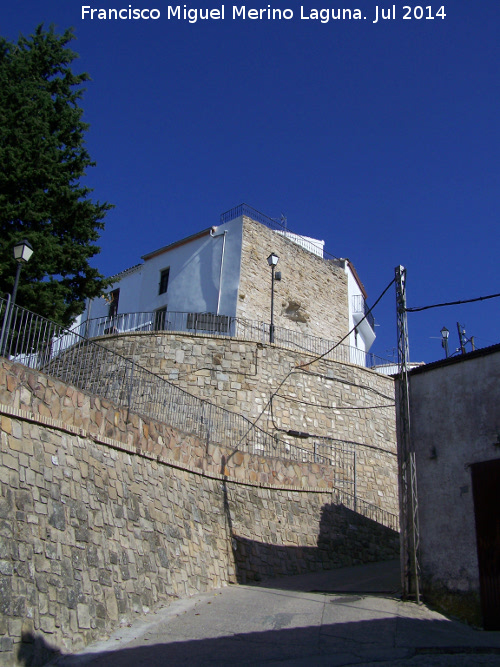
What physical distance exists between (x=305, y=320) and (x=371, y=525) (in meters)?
13.3

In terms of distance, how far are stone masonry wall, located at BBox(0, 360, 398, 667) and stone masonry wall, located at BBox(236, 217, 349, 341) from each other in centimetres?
1322

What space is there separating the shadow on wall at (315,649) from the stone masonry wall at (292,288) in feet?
61.5

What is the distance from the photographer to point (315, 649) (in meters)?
9.32

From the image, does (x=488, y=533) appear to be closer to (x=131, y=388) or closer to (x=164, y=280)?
(x=131, y=388)

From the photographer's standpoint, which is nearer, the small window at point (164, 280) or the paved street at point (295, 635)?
the paved street at point (295, 635)

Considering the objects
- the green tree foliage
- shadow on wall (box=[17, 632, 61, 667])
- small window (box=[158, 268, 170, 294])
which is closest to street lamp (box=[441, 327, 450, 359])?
small window (box=[158, 268, 170, 294])

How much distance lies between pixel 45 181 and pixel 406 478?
12063 millimetres

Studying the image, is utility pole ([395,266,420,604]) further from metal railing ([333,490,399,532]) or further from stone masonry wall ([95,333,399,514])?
stone masonry wall ([95,333,399,514])

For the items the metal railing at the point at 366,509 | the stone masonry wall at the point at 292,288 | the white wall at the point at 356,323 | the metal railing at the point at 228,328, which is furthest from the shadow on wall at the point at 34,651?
the white wall at the point at 356,323

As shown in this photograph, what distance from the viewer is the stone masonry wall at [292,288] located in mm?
29094

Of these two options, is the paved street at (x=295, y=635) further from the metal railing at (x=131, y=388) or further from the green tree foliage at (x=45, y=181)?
the green tree foliage at (x=45, y=181)

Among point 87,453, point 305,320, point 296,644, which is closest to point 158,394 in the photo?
point 87,453

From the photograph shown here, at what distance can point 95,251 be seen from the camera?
18.1m

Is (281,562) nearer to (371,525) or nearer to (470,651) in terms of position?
(371,525)
